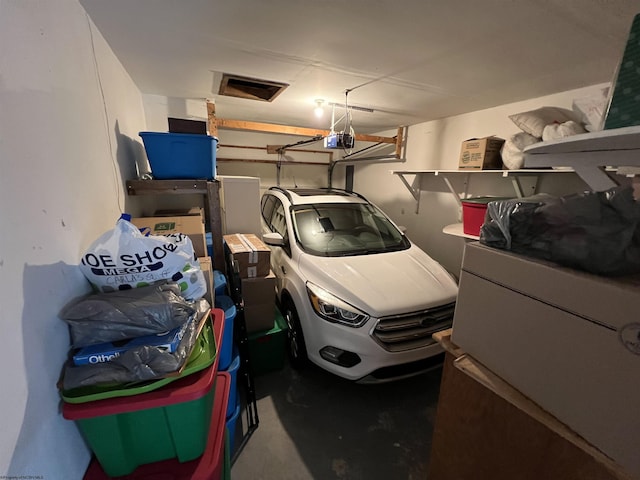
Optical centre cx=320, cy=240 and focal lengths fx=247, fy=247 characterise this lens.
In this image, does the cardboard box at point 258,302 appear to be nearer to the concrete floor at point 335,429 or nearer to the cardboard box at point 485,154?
the concrete floor at point 335,429

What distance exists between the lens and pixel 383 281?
1779 millimetres

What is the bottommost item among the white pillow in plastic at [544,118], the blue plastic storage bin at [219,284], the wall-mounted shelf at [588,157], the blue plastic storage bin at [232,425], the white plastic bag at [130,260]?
the blue plastic storage bin at [232,425]

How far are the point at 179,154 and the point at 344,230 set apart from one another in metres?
1.52

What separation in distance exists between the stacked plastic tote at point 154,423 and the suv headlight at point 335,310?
94 centimetres

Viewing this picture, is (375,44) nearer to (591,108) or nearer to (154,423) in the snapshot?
(591,108)

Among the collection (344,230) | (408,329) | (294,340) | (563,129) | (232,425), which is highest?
(563,129)

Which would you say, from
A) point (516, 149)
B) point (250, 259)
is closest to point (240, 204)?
point (250, 259)

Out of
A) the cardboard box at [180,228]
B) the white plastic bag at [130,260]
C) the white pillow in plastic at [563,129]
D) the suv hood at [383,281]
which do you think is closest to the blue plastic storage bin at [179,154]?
the cardboard box at [180,228]

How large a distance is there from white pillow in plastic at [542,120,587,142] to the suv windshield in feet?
4.48

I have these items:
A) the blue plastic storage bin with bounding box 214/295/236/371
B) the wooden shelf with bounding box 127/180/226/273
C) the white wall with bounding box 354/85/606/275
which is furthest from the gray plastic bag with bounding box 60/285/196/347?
the white wall with bounding box 354/85/606/275

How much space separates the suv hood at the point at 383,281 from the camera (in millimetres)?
1615

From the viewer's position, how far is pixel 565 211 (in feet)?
2.13

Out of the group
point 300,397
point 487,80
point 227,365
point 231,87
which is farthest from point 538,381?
point 231,87

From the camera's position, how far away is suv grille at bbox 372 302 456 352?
156 cm
